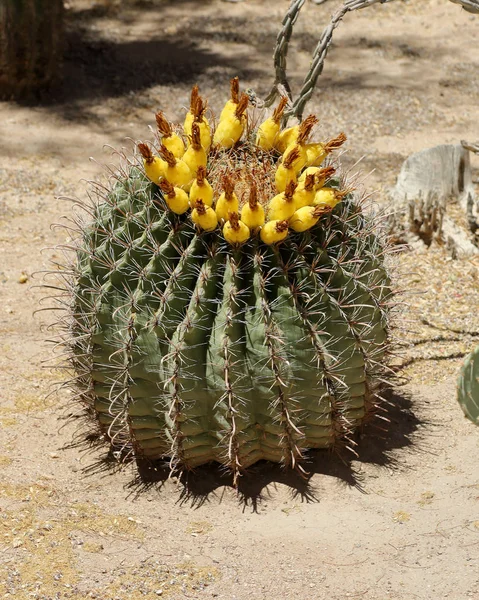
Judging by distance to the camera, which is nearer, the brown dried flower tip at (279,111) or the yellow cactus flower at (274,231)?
the yellow cactus flower at (274,231)

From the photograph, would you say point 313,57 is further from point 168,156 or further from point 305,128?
point 168,156

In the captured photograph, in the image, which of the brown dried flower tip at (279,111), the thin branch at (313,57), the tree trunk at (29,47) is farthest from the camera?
the tree trunk at (29,47)

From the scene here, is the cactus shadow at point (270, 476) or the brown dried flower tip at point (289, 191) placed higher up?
Answer: the brown dried flower tip at point (289, 191)

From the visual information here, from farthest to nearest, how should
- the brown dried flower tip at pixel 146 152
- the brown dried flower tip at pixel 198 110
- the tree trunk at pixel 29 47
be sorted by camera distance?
the tree trunk at pixel 29 47 → the brown dried flower tip at pixel 198 110 → the brown dried flower tip at pixel 146 152

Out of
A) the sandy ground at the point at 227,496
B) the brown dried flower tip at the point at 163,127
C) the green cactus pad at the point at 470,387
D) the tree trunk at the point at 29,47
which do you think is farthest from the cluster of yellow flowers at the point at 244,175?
the tree trunk at the point at 29,47

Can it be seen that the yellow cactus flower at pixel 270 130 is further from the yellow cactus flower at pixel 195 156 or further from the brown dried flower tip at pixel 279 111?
the yellow cactus flower at pixel 195 156

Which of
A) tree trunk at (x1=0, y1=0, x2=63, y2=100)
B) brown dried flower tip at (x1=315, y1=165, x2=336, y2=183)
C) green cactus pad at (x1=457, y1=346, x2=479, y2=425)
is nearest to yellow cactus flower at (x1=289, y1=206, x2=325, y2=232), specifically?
brown dried flower tip at (x1=315, y1=165, x2=336, y2=183)

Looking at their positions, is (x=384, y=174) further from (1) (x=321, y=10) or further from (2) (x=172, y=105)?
(1) (x=321, y=10)
